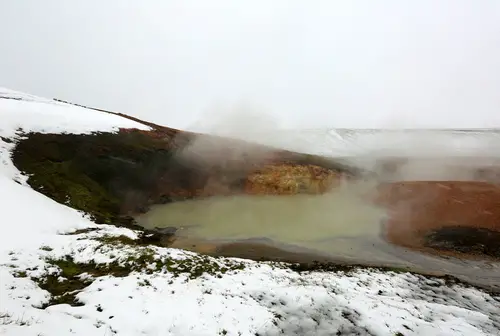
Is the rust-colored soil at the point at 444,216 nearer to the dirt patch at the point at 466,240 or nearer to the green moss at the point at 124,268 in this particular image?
the dirt patch at the point at 466,240

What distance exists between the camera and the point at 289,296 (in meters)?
11.1

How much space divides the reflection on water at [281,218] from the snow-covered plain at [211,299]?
6.78 m

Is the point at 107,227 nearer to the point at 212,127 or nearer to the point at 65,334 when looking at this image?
the point at 65,334

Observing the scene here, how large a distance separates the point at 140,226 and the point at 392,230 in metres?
17.9

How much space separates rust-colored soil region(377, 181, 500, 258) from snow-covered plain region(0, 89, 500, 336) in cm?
773

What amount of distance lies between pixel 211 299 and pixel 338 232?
14.4 m

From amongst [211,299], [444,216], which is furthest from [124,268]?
[444,216]

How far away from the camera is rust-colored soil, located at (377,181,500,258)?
837 inches

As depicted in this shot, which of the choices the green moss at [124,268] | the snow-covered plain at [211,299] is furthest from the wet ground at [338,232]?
the green moss at [124,268]

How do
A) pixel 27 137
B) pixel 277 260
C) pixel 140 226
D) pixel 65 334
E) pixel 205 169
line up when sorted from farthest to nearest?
pixel 205 169 → pixel 27 137 → pixel 140 226 → pixel 277 260 → pixel 65 334

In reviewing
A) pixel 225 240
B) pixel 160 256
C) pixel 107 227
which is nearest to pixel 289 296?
pixel 160 256

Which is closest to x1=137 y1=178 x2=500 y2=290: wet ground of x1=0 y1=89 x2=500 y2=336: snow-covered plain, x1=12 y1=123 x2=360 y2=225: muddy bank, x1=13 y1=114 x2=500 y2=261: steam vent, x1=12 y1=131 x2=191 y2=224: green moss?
x1=13 y1=114 x2=500 y2=261: steam vent

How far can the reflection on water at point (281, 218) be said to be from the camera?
22.0m

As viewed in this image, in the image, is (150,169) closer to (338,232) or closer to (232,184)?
(232,184)
